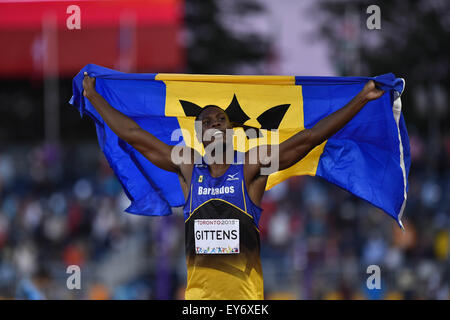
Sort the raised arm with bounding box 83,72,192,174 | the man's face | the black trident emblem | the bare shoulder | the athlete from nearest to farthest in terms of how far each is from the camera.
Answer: the athlete → the man's face → the bare shoulder → the raised arm with bounding box 83,72,192,174 → the black trident emblem

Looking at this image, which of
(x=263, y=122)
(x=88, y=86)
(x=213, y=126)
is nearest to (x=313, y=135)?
(x=213, y=126)

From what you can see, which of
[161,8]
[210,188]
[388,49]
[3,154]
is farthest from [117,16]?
[210,188]

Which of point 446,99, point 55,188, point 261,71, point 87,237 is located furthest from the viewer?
point 261,71

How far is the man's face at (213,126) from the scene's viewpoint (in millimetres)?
5309

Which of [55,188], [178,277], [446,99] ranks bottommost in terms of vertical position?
[178,277]

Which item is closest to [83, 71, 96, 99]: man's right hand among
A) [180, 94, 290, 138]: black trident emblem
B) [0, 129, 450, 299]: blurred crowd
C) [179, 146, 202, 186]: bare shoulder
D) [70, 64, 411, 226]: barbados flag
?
[70, 64, 411, 226]: barbados flag

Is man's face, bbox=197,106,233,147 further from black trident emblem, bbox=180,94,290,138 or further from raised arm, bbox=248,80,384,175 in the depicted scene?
black trident emblem, bbox=180,94,290,138

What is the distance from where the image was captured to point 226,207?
5.21 m

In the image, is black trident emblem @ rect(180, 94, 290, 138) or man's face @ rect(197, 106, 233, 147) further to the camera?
black trident emblem @ rect(180, 94, 290, 138)

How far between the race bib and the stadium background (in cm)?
374

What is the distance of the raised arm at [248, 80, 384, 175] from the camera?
538 centimetres

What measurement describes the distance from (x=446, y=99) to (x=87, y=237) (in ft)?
36.7
